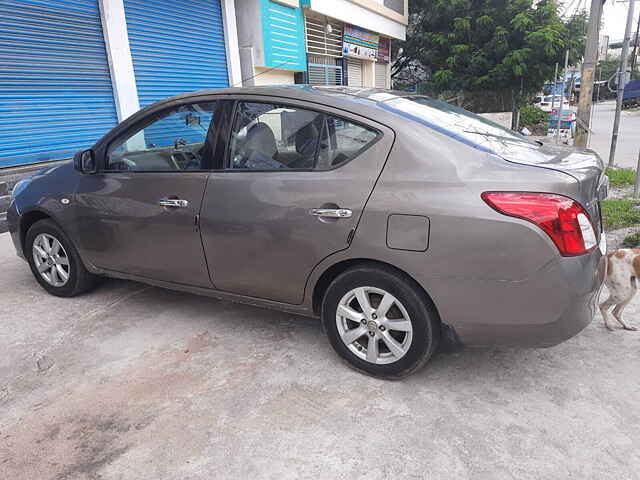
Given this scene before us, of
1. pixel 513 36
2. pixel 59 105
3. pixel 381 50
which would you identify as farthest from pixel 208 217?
pixel 513 36

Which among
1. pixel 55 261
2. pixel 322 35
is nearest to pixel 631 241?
pixel 55 261

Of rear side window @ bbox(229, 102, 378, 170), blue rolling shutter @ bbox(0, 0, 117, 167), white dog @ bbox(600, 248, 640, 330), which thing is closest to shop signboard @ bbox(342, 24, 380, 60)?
blue rolling shutter @ bbox(0, 0, 117, 167)

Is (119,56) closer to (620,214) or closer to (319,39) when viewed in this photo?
(620,214)

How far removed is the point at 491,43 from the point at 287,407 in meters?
19.0

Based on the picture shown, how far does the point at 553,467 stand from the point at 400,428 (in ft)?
2.18

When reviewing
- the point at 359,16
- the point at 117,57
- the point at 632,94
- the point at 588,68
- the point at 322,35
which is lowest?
the point at 632,94

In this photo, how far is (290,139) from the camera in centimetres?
295

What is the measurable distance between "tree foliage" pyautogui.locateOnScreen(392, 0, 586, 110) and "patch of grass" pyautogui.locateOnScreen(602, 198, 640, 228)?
43.4ft

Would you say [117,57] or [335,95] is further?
[117,57]

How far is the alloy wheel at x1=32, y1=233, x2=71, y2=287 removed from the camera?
13.0 ft

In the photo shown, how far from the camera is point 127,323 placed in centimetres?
364

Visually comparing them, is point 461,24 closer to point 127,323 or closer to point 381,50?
point 381,50

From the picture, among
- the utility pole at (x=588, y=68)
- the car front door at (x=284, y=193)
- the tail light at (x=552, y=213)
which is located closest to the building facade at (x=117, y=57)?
the car front door at (x=284, y=193)

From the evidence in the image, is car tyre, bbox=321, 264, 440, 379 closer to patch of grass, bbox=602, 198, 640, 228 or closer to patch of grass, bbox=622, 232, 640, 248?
patch of grass, bbox=622, 232, 640, 248
